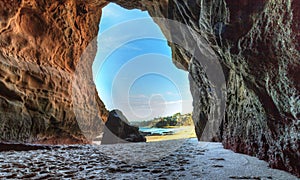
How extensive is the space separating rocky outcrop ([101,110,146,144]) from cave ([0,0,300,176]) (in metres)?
0.78

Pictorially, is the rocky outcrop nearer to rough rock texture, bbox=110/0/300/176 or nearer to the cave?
the cave

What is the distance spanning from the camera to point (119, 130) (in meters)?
14.9

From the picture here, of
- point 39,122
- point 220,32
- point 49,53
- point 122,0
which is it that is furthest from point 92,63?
point 220,32

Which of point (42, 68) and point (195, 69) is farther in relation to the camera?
point (42, 68)

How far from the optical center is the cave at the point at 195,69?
6.64ft

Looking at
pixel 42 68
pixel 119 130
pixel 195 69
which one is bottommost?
pixel 119 130

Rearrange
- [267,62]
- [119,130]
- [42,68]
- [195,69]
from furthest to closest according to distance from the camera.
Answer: [119,130] → [42,68] → [195,69] → [267,62]

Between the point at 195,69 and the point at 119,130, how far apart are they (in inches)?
382

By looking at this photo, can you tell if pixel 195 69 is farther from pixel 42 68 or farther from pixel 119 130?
pixel 119 130

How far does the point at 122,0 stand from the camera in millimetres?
9641

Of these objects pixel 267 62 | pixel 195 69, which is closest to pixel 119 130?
pixel 195 69

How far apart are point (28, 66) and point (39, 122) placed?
88.7 inches

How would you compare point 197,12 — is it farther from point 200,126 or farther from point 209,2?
point 200,126

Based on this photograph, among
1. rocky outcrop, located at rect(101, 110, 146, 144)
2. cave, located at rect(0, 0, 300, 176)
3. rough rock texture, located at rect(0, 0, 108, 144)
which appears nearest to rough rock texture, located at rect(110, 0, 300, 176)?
cave, located at rect(0, 0, 300, 176)
